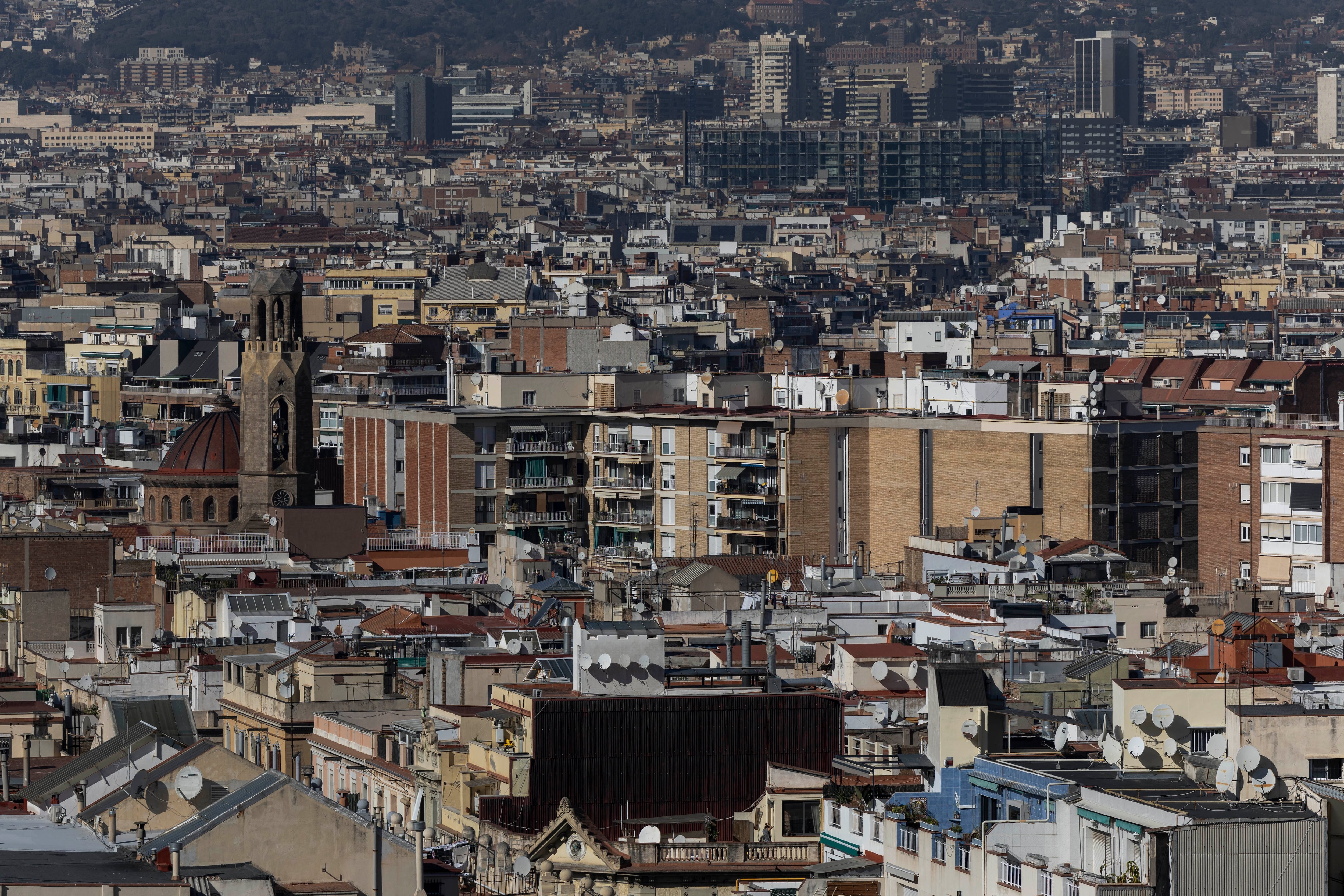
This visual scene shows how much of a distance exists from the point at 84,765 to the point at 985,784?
1069 centimetres

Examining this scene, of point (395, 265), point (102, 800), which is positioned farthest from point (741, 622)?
point (395, 265)

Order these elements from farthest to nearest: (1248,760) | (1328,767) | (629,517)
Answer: (629,517) < (1328,767) < (1248,760)

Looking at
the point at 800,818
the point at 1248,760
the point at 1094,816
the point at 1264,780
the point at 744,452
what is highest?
the point at 744,452

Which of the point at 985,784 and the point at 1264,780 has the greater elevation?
the point at 1264,780

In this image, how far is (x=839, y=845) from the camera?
88.7 ft

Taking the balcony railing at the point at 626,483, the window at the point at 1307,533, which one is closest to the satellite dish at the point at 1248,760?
the window at the point at 1307,533

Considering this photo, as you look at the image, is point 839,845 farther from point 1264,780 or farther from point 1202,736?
point 1264,780

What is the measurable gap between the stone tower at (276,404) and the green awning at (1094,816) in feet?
162

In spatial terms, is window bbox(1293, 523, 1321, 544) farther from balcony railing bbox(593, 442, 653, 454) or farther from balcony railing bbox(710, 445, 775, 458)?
balcony railing bbox(593, 442, 653, 454)

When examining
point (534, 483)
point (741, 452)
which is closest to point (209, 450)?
point (534, 483)

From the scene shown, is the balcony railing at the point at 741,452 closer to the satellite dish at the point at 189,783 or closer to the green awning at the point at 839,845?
the satellite dish at the point at 189,783

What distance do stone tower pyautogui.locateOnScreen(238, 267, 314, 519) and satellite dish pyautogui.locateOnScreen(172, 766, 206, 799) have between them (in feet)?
141

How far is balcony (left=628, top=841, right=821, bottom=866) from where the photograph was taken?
91.7ft

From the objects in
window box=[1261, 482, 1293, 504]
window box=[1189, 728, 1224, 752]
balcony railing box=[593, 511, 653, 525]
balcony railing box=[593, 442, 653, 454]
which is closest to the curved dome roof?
balcony railing box=[593, 442, 653, 454]
